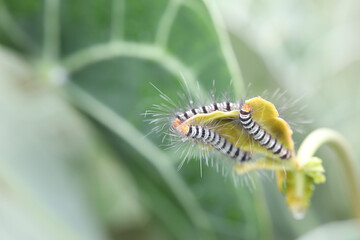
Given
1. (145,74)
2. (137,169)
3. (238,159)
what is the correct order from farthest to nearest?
1. (137,169)
2. (145,74)
3. (238,159)

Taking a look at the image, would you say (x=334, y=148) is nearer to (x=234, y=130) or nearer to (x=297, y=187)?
(x=297, y=187)

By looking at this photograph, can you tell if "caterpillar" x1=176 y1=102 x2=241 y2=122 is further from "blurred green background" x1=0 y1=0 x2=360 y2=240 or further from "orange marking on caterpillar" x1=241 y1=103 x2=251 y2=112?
"blurred green background" x1=0 y1=0 x2=360 y2=240

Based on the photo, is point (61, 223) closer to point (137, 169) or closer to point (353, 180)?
point (137, 169)

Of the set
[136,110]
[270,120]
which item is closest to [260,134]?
[270,120]

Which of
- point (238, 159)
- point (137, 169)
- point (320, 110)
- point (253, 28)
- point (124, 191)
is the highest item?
point (253, 28)

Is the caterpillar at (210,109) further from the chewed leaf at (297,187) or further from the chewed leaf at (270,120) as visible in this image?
the chewed leaf at (297,187)

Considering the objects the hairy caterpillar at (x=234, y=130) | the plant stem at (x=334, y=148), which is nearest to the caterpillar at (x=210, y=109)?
the hairy caterpillar at (x=234, y=130)

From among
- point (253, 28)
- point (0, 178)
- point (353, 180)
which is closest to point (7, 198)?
point (0, 178)

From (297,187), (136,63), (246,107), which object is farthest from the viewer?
(136,63)
